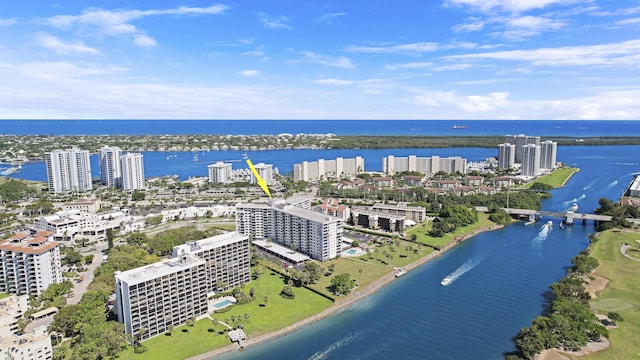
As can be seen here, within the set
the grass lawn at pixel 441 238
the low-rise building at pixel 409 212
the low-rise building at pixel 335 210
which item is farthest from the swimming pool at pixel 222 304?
the low-rise building at pixel 409 212

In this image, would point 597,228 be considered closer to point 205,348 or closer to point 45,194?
point 205,348

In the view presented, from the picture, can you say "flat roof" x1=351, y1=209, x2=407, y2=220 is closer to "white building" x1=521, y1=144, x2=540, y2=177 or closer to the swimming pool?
the swimming pool

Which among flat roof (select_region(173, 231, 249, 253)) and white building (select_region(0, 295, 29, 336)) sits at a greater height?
flat roof (select_region(173, 231, 249, 253))

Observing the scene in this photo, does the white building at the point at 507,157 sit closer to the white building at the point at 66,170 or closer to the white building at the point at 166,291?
the white building at the point at 166,291

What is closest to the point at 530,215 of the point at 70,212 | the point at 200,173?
the point at 70,212

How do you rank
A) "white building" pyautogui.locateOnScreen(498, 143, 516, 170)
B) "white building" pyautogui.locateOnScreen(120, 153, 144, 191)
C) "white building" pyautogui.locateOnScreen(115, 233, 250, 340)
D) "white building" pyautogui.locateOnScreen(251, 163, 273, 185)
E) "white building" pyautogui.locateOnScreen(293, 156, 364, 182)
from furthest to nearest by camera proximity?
"white building" pyautogui.locateOnScreen(498, 143, 516, 170) < "white building" pyautogui.locateOnScreen(293, 156, 364, 182) < "white building" pyautogui.locateOnScreen(251, 163, 273, 185) < "white building" pyautogui.locateOnScreen(120, 153, 144, 191) < "white building" pyautogui.locateOnScreen(115, 233, 250, 340)

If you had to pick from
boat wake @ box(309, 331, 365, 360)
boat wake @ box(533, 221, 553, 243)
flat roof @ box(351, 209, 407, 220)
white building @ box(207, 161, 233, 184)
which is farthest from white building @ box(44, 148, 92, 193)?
boat wake @ box(533, 221, 553, 243)
